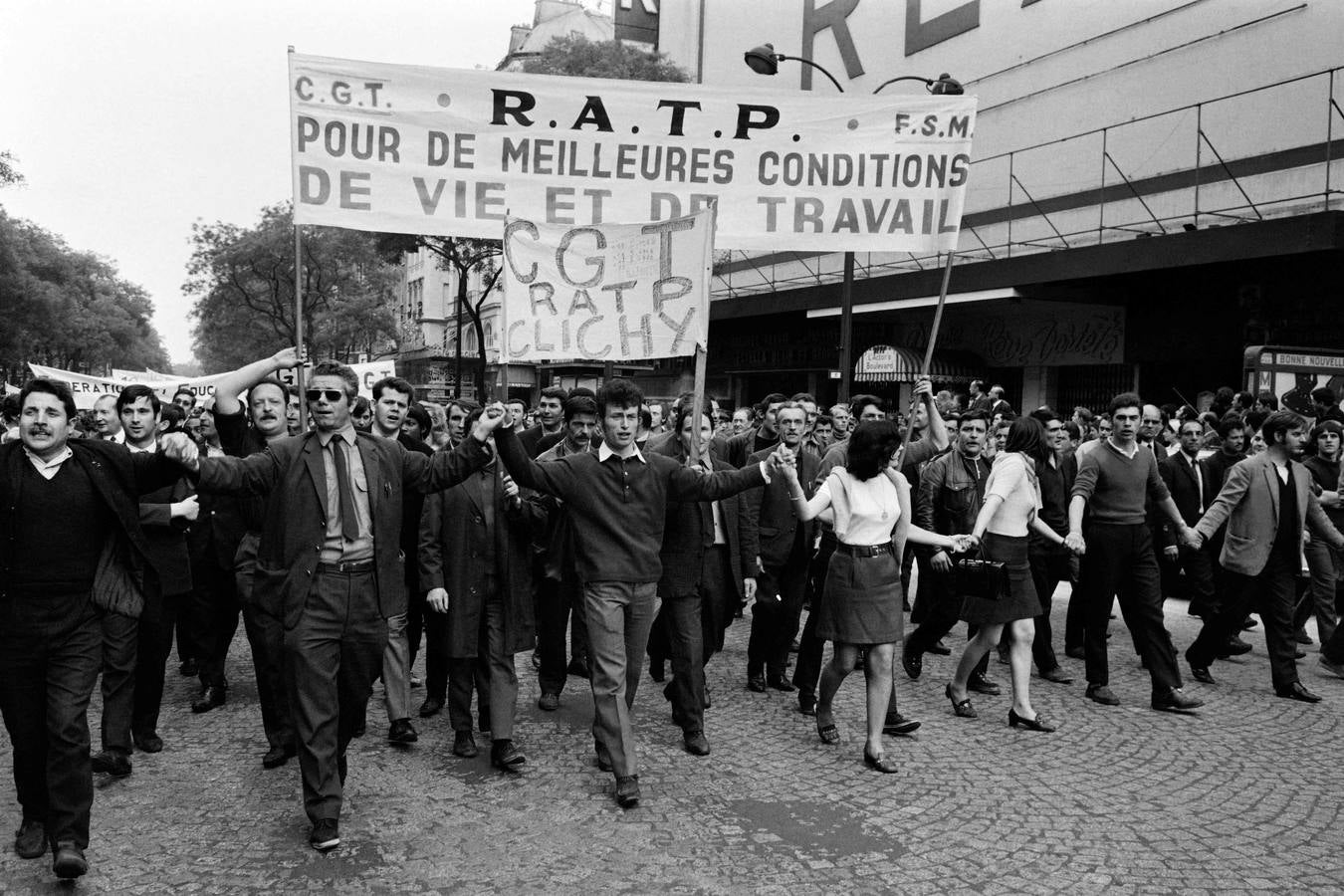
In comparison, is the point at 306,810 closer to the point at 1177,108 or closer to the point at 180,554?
the point at 180,554

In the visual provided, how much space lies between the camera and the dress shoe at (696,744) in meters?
5.38

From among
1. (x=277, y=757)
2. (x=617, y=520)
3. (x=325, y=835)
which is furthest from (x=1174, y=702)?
(x=277, y=757)

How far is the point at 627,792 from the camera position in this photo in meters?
4.62

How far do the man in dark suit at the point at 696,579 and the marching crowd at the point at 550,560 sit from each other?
0.02 meters

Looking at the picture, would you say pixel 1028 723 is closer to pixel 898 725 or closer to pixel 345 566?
pixel 898 725

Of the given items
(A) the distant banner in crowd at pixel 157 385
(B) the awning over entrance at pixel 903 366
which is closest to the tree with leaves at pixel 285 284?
(A) the distant banner in crowd at pixel 157 385

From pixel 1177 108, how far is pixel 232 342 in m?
46.8

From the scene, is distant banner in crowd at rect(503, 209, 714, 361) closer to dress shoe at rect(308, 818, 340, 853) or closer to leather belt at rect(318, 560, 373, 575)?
leather belt at rect(318, 560, 373, 575)

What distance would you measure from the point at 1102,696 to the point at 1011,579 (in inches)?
44.3

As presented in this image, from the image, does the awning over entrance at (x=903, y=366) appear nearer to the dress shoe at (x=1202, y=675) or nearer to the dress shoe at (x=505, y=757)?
the dress shoe at (x=1202, y=675)

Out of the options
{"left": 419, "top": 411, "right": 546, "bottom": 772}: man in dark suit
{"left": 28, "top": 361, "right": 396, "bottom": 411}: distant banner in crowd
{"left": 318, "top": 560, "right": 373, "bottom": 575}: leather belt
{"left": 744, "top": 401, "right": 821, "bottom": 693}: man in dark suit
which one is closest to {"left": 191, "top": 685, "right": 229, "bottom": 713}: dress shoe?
{"left": 419, "top": 411, "right": 546, "bottom": 772}: man in dark suit

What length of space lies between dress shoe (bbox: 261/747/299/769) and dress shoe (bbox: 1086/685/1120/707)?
473cm

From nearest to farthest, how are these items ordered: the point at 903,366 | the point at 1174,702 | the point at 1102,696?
the point at 1174,702 → the point at 1102,696 → the point at 903,366

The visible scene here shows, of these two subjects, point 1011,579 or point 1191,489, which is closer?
point 1011,579
